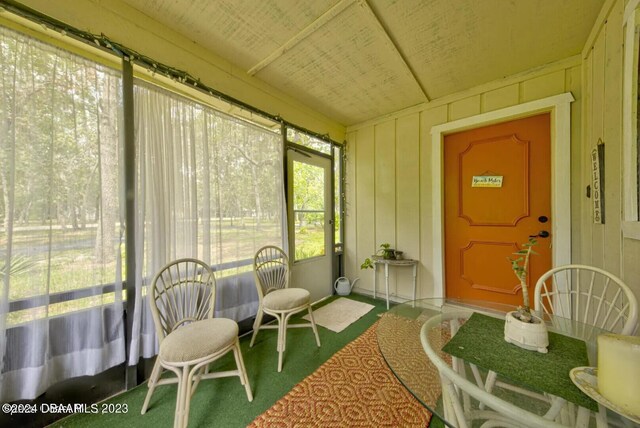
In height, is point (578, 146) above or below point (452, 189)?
above

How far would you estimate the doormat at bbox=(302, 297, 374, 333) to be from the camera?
91.7 inches

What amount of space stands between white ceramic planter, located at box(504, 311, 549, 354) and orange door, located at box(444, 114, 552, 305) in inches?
68.3

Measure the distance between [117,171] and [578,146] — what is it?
355 centimetres

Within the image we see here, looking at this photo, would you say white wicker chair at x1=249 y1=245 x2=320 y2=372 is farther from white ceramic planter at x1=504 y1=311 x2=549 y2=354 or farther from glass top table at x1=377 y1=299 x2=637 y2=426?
white ceramic planter at x1=504 y1=311 x2=549 y2=354

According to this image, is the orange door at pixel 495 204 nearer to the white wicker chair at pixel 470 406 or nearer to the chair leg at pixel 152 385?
the white wicker chair at pixel 470 406

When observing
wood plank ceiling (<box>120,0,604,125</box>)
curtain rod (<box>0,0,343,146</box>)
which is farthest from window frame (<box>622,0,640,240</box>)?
curtain rod (<box>0,0,343,146</box>)

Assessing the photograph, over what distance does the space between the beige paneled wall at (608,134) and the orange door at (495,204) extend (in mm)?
363

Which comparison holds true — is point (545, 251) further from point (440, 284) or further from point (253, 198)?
point (253, 198)

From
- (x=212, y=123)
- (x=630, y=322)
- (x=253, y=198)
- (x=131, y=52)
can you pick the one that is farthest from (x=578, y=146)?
(x=131, y=52)

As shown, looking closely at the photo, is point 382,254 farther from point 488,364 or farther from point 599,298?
point 488,364

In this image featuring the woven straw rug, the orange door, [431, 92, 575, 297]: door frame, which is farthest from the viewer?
the orange door

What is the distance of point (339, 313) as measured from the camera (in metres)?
2.59

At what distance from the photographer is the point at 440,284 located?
2.53 metres

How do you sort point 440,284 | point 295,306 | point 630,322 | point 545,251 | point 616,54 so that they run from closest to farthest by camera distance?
point 630,322 → point 616,54 → point 295,306 → point 545,251 → point 440,284
